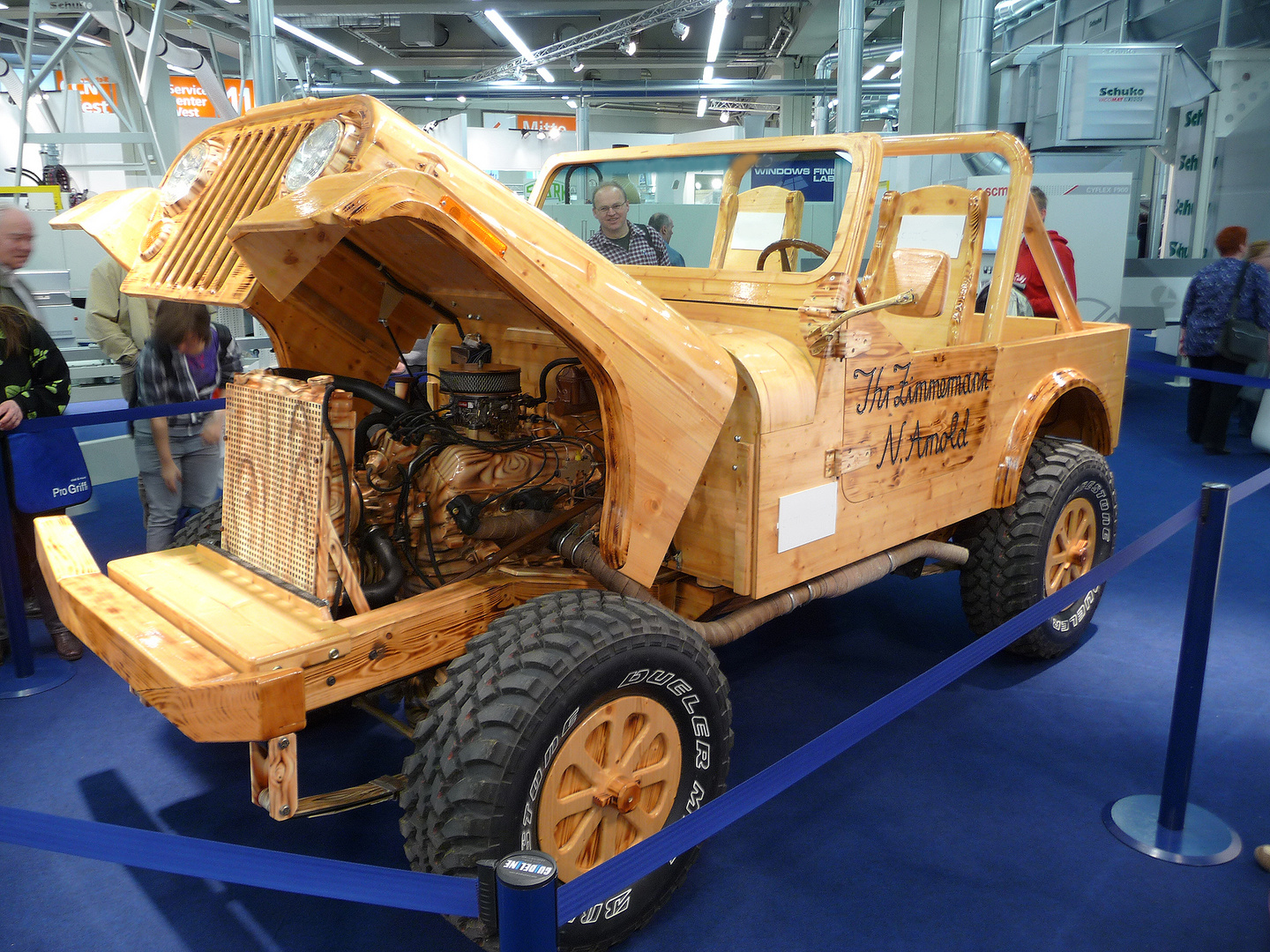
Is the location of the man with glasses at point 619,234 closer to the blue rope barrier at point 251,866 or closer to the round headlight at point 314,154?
the round headlight at point 314,154

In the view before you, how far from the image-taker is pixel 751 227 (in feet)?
13.7

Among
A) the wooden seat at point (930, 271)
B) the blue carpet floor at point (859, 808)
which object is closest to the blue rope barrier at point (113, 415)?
the blue carpet floor at point (859, 808)

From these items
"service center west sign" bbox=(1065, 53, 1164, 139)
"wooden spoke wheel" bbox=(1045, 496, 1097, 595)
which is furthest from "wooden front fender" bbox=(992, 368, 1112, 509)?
"service center west sign" bbox=(1065, 53, 1164, 139)

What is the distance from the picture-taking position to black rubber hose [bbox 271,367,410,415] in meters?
Answer: 2.71

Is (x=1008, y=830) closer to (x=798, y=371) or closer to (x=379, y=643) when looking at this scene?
(x=798, y=371)

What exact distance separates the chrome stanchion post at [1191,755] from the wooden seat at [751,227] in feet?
6.68

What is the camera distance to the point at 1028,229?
3938 millimetres

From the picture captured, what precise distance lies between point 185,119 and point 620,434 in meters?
16.6

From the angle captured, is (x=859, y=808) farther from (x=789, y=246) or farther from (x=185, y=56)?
(x=185, y=56)

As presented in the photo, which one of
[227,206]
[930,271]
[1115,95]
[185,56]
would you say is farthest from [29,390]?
[1115,95]

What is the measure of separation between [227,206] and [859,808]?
A: 2605 millimetres

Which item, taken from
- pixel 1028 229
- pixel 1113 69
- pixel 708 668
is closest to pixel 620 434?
pixel 708 668

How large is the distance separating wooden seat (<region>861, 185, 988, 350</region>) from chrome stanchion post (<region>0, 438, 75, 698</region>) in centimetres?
346

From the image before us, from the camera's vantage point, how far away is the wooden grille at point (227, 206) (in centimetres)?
248
